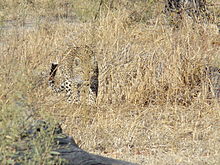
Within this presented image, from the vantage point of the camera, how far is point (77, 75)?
6.99 meters

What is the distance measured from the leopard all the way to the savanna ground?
0.15 metres

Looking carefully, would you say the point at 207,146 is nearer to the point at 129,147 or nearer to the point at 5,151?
the point at 129,147

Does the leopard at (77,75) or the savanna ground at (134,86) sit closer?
the savanna ground at (134,86)

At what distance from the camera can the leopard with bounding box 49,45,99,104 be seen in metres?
6.58

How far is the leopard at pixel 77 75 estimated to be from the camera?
6.58 m

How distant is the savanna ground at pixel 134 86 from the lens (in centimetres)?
521

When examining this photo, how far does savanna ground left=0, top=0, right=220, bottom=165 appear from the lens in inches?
205

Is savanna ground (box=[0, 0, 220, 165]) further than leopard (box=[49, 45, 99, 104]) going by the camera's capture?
No

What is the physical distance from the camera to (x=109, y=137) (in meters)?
5.43

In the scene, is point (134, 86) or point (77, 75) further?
point (77, 75)

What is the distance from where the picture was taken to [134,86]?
6.60m

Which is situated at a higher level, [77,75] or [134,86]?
[77,75]

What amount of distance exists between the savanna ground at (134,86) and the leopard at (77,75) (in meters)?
0.15

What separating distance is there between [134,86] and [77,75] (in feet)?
2.72
